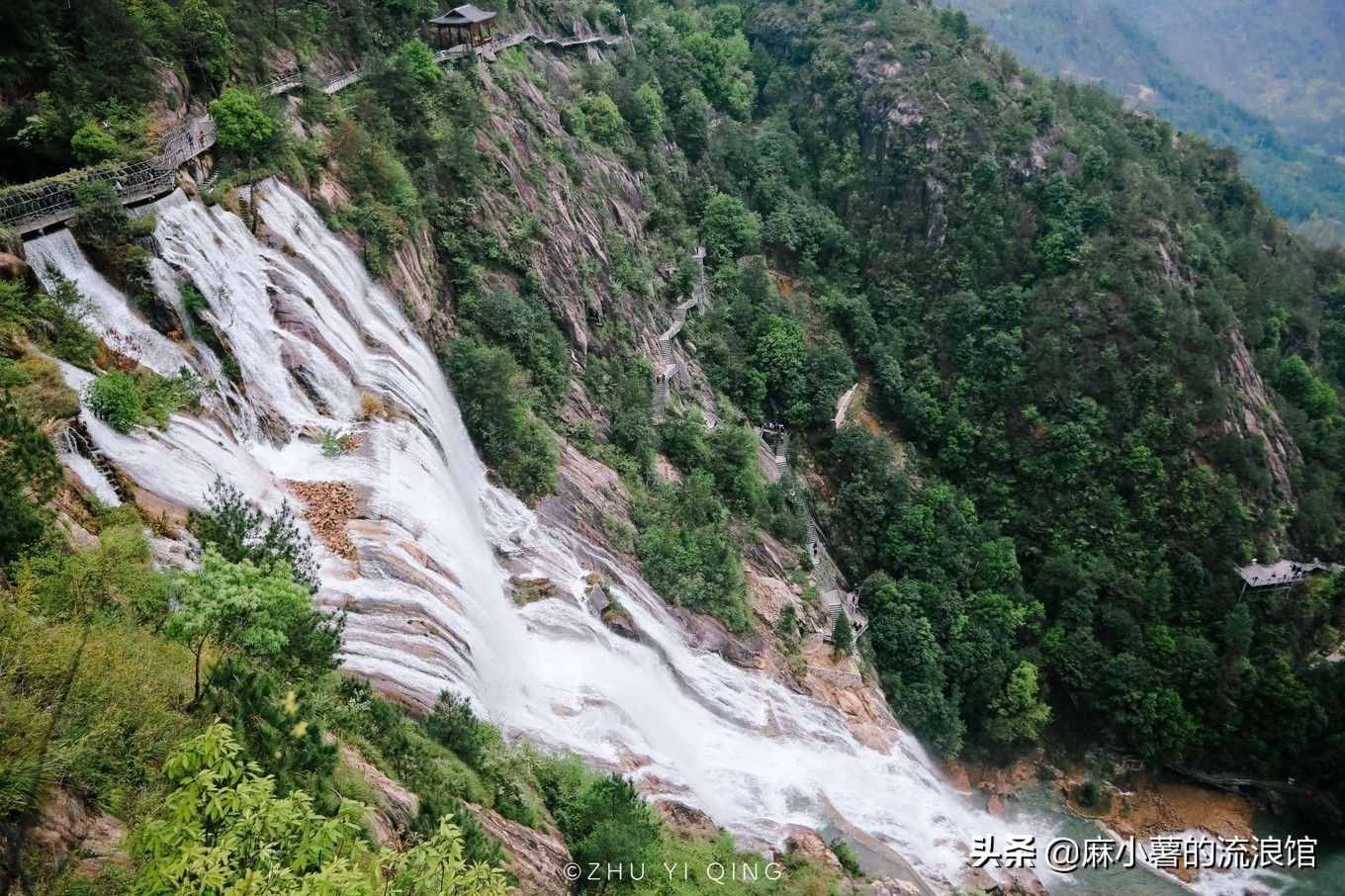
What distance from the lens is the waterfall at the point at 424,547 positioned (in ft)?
67.0

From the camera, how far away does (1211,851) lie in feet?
144

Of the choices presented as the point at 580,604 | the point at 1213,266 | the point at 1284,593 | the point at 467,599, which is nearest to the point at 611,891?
the point at 467,599

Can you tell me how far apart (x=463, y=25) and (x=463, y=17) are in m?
0.77

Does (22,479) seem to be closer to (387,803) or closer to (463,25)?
(387,803)

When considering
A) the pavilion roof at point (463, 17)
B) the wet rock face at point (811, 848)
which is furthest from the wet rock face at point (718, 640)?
the pavilion roof at point (463, 17)

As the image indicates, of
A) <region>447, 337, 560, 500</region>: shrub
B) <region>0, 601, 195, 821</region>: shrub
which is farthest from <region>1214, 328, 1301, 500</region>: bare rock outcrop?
<region>0, 601, 195, 821</region>: shrub

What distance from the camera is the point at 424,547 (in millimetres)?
23172

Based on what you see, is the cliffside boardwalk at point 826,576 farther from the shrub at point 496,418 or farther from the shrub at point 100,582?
the shrub at point 100,582

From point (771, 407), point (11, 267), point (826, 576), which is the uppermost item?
point (11, 267)

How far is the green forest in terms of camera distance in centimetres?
1269

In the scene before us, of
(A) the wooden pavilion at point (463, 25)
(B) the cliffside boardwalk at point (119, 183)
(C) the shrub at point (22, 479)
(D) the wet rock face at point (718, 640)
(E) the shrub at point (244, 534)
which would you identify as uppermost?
(A) the wooden pavilion at point (463, 25)

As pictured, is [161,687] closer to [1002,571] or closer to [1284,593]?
[1002,571]

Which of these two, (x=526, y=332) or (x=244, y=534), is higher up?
(x=244, y=534)

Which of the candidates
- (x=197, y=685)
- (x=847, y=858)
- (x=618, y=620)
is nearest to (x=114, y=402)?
(x=197, y=685)
